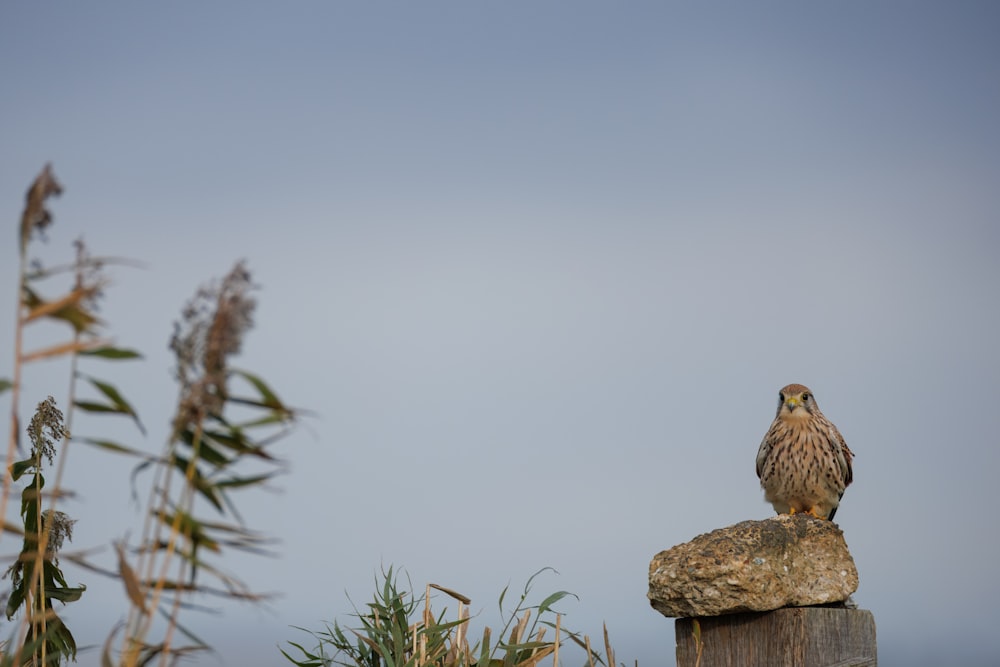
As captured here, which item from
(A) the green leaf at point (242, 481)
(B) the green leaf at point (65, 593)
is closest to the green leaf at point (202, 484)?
(A) the green leaf at point (242, 481)

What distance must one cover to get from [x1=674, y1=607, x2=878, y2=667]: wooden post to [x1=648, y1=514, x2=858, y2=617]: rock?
0.08m

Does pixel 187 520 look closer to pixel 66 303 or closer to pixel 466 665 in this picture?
pixel 66 303

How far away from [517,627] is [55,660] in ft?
6.61

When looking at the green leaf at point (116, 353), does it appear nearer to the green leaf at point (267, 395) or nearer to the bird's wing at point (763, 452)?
the green leaf at point (267, 395)

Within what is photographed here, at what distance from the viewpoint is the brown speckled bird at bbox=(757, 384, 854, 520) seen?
5.95m

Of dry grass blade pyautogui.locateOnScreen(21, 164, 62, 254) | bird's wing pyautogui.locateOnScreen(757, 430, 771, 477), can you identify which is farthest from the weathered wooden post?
dry grass blade pyautogui.locateOnScreen(21, 164, 62, 254)

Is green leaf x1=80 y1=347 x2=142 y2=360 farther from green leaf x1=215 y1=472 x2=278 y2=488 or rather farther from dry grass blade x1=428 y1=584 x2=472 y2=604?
dry grass blade x1=428 y1=584 x2=472 y2=604

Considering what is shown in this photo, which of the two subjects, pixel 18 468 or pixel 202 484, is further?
pixel 18 468

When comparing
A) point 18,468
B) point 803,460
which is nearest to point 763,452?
point 803,460

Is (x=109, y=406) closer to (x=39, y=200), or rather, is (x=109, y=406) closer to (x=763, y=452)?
(x=39, y=200)

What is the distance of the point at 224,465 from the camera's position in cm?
261

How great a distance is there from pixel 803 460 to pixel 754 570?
1.83 m

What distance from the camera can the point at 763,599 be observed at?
4.27 metres

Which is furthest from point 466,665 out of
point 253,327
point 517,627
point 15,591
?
point 253,327
